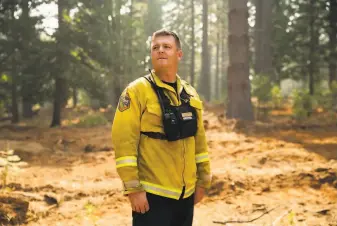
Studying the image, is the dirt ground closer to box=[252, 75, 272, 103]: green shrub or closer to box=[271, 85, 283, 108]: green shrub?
box=[252, 75, 272, 103]: green shrub

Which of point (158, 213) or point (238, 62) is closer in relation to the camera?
point (158, 213)

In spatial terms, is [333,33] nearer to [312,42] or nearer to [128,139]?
[312,42]

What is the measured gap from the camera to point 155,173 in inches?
101

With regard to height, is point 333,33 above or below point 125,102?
above

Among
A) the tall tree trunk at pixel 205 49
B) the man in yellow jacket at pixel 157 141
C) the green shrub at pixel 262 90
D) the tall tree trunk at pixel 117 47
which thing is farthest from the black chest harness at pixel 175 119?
the tall tree trunk at pixel 205 49

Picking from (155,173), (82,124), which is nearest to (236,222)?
(155,173)

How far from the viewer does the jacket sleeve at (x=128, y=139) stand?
2.44 metres

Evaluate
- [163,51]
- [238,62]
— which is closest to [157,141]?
[163,51]

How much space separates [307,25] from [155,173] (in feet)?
69.9

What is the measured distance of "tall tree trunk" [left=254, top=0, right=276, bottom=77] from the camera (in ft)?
74.2

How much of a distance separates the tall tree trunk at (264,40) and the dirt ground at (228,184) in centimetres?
1241

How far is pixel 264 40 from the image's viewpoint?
2298 cm

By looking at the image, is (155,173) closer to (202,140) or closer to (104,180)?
(202,140)

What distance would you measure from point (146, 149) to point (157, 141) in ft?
0.33
